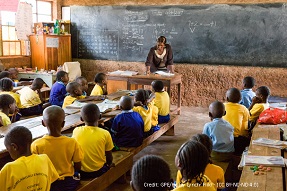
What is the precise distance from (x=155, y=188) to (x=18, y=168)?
2.89ft

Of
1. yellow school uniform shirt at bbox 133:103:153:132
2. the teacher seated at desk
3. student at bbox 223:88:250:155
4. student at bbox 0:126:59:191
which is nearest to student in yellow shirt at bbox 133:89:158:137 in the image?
yellow school uniform shirt at bbox 133:103:153:132

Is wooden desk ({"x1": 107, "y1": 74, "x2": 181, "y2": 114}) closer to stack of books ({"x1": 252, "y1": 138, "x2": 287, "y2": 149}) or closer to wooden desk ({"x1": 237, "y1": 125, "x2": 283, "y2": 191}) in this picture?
stack of books ({"x1": 252, "y1": 138, "x2": 287, "y2": 149})

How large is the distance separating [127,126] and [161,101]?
1.33 metres

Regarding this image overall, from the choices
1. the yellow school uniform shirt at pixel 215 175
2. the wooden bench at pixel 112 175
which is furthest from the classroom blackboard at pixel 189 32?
the yellow school uniform shirt at pixel 215 175

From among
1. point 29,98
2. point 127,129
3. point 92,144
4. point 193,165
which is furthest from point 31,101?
point 193,165

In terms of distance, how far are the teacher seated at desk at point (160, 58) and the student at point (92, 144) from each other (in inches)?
155

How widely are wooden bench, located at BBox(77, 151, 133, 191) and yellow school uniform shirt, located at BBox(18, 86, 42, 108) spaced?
205 cm

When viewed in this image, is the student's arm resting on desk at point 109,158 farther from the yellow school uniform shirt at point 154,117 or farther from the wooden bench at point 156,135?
the yellow school uniform shirt at point 154,117

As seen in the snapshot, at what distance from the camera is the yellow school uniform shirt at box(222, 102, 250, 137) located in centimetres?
382

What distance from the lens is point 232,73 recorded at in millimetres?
7340

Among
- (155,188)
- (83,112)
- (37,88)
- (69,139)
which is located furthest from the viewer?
(37,88)

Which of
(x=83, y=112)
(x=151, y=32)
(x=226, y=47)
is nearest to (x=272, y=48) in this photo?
(x=226, y=47)

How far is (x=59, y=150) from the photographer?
8.16ft

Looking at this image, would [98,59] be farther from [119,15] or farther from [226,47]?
[226,47]
